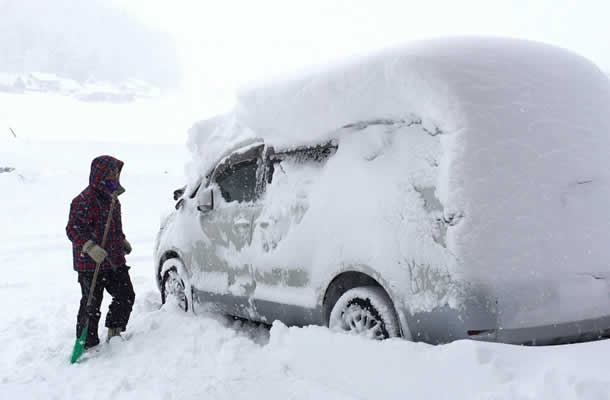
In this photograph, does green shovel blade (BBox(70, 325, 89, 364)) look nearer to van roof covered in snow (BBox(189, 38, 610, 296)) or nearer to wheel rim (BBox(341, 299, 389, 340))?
wheel rim (BBox(341, 299, 389, 340))

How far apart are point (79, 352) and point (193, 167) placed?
6.80ft

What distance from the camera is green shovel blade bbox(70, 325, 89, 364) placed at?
14.6ft

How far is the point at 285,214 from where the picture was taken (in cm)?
394

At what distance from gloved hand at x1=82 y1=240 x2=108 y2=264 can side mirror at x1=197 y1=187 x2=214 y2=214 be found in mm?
960

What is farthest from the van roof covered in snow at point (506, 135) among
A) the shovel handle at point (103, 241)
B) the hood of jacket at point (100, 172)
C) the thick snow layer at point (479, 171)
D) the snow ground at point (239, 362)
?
the shovel handle at point (103, 241)

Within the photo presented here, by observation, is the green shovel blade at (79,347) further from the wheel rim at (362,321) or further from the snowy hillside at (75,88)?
the snowy hillside at (75,88)

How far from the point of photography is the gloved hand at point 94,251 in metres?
4.42

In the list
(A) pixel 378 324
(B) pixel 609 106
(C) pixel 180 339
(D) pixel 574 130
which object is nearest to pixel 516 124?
(D) pixel 574 130

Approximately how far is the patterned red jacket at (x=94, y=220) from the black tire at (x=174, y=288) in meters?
0.71

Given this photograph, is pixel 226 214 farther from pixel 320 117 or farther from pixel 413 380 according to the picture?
pixel 413 380

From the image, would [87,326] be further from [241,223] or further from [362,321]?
[362,321]

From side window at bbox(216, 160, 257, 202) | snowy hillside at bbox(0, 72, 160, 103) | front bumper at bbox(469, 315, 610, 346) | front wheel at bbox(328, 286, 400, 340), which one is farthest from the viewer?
snowy hillside at bbox(0, 72, 160, 103)

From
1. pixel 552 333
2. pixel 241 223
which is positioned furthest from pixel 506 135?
pixel 241 223

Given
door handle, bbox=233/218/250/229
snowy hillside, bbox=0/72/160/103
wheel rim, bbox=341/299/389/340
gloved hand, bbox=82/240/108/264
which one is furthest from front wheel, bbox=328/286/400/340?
snowy hillside, bbox=0/72/160/103
